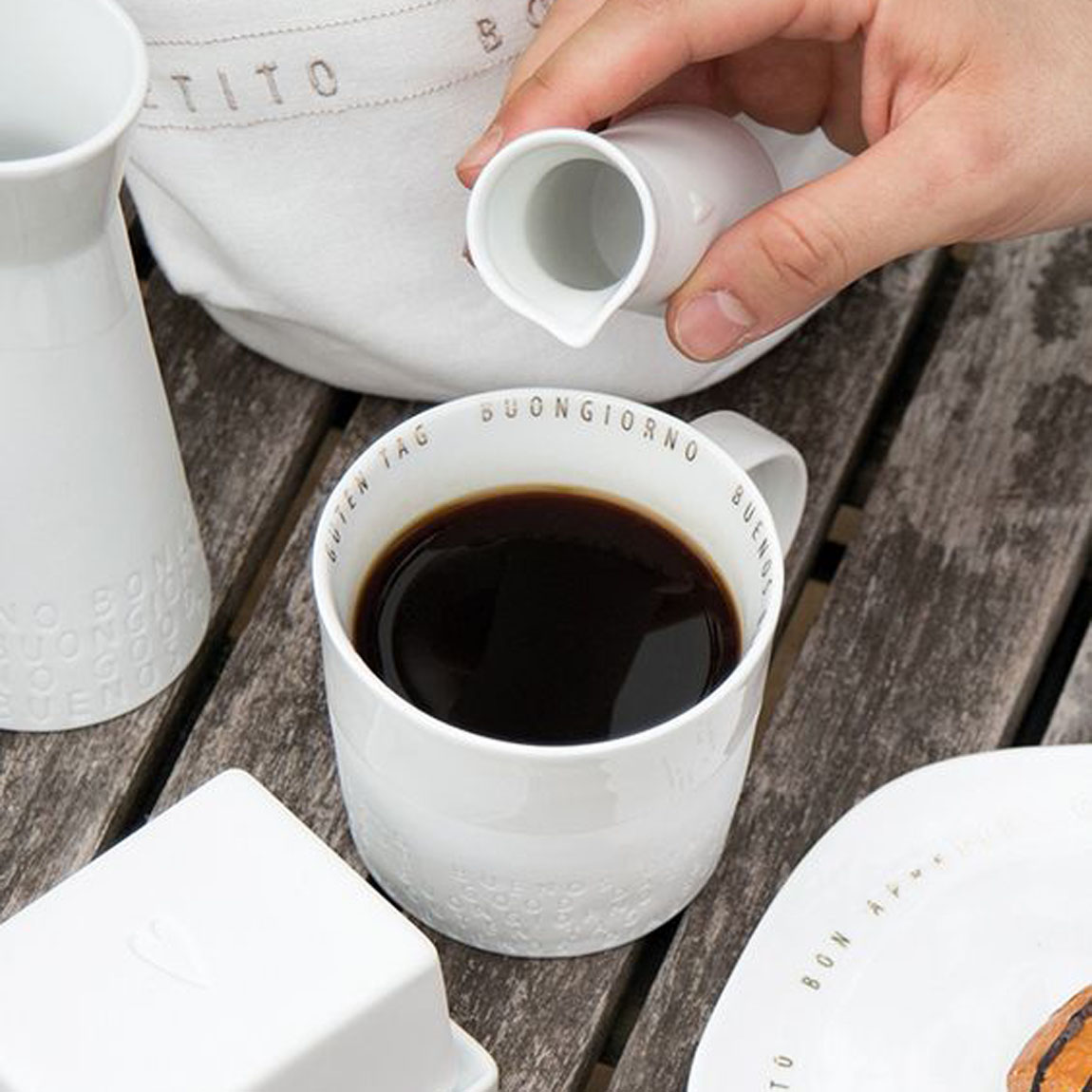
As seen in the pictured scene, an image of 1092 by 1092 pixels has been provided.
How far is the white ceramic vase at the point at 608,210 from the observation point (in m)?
0.65

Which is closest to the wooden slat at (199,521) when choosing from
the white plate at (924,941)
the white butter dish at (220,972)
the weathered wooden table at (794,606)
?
the weathered wooden table at (794,606)

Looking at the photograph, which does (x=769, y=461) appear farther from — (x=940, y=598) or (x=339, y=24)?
(x=339, y=24)

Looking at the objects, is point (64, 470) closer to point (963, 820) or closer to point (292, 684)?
A: point (292, 684)

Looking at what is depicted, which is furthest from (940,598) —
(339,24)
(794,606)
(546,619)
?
(339,24)

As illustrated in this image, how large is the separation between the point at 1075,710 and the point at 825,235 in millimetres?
195

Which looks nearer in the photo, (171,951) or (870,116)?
(171,951)

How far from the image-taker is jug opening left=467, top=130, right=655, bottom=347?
2.13ft

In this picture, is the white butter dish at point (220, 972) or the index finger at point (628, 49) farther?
the index finger at point (628, 49)

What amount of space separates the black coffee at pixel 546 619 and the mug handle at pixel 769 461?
34 mm

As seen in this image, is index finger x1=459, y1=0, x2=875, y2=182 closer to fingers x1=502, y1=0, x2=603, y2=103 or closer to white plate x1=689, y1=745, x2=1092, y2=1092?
A: fingers x1=502, y1=0, x2=603, y2=103

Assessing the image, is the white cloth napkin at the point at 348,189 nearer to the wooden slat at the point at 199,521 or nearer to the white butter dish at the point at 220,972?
the wooden slat at the point at 199,521

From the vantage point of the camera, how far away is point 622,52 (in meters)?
0.71

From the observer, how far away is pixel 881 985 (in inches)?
27.6

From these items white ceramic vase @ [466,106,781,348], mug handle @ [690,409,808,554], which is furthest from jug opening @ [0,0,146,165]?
mug handle @ [690,409,808,554]
